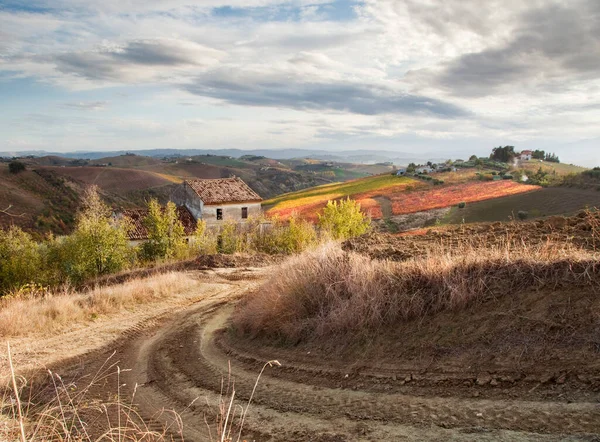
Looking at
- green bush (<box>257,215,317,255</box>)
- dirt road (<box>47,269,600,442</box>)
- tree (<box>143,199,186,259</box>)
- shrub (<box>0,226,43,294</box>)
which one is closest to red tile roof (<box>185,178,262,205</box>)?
tree (<box>143,199,186,259</box>)

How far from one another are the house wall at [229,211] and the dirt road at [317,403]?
1621 inches

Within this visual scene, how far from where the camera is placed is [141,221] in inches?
1860

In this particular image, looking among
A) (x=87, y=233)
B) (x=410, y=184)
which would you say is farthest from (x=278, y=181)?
(x=87, y=233)

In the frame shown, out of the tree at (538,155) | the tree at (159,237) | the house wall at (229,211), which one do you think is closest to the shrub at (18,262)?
the tree at (159,237)

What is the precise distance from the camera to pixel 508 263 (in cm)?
855

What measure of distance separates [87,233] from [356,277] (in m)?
23.9

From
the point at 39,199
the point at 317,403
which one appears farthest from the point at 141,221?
the point at 317,403

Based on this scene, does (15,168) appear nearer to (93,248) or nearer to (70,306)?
(93,248)

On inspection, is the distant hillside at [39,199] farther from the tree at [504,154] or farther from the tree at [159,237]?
the tree at [504,154]

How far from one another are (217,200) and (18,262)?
26.8 metres

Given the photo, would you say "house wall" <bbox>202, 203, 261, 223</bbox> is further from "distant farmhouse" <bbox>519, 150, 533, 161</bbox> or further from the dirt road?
"distant farmhouse" <bbox>519, 150, 533, 161</bbox>

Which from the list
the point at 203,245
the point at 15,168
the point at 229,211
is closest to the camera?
the point at 203,245

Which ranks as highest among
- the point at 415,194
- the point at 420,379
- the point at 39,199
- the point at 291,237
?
the point at 415,194

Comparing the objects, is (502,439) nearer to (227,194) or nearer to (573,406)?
(573,406)
